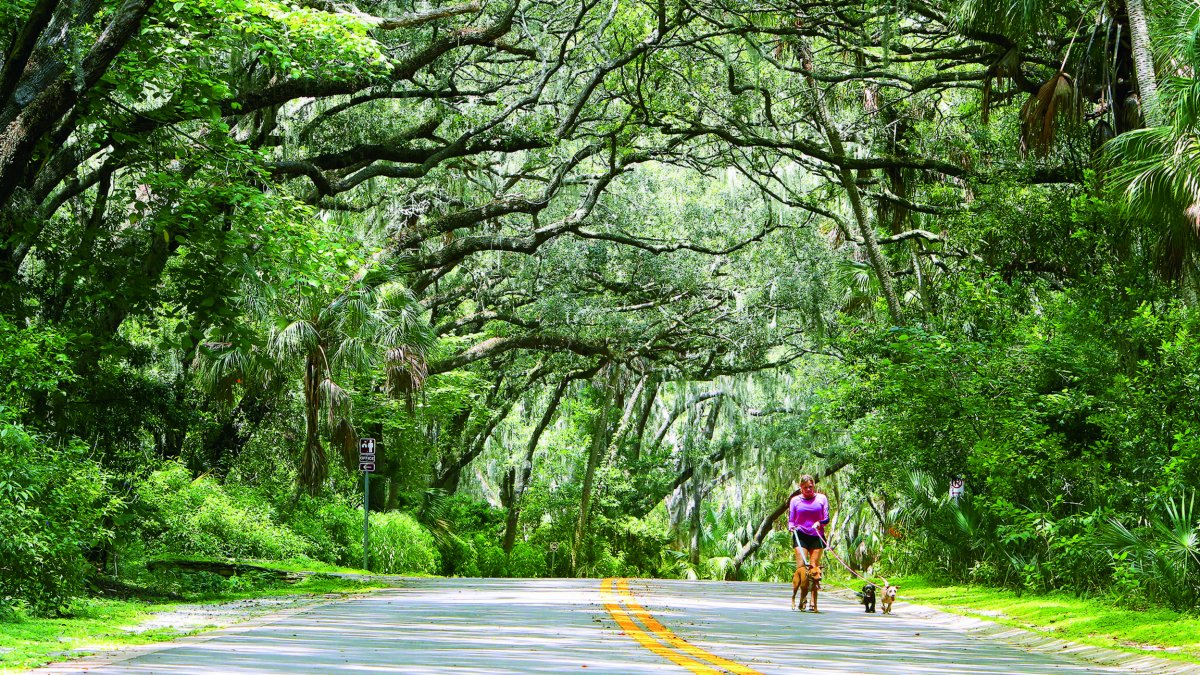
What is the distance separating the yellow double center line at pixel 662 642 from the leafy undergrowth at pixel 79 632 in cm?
398

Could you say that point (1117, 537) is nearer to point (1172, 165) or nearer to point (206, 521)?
point (1172, 165)

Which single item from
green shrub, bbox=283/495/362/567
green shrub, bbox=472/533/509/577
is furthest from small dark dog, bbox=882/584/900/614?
green shrub, bbox=472/533/509/577

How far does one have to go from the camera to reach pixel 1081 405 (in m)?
15.6

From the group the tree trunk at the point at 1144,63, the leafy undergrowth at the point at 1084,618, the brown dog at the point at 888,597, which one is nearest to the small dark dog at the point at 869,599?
the brown dog at the point at 888,597

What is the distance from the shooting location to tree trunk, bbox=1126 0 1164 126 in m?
14.8

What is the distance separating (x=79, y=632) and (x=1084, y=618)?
9861mm

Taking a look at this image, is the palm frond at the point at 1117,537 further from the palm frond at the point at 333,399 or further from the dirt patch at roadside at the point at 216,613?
the palm frond at the point at 333,399

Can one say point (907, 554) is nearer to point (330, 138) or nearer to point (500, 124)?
point (500, 124)

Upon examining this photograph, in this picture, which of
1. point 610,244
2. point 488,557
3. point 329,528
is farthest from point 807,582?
point 488,557

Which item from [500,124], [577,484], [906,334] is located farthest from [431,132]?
[577,484]

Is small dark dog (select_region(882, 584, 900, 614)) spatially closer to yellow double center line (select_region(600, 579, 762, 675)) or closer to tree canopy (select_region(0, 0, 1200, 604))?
tree canopy (select_region(0, 0, 1200, 604))

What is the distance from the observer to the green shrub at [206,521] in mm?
21172

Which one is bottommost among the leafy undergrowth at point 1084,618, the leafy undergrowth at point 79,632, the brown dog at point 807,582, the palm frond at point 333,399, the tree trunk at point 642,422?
the leafy undergrowth at point 79,632

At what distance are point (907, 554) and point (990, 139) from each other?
7.44 meters
